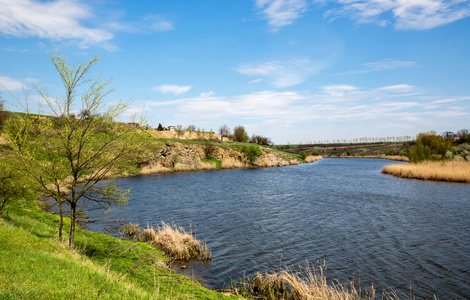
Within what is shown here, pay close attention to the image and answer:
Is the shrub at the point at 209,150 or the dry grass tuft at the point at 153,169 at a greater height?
the shrub at the point at 209,150

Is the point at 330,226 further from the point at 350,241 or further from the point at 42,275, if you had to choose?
the point at 42,275

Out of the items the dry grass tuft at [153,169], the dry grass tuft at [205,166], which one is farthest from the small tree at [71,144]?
the dry grass tuft at [205,166]

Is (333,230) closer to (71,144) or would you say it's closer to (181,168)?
(71,144)

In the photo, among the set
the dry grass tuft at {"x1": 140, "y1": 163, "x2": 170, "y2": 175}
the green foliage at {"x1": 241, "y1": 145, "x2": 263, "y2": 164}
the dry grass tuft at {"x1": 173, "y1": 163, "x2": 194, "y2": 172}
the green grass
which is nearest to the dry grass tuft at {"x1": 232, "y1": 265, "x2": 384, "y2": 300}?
the green grass

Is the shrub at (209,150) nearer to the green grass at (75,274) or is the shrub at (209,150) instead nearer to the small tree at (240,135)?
the small tree at (240,135)

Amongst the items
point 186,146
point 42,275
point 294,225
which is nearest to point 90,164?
point 42,275

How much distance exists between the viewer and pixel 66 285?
6.91 metres

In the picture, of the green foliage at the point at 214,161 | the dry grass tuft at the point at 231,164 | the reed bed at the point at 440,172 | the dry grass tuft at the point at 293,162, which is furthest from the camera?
the dry grass tuft at the point at 293,162

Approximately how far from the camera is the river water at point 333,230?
41.5 feet

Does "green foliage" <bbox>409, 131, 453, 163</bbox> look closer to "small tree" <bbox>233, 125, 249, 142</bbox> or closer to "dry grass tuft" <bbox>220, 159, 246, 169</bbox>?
"dry grass tuft" <bbox>220, 159, 246, 169</bbox>

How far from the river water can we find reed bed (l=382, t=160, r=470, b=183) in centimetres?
624

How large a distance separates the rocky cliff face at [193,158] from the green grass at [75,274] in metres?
43.1

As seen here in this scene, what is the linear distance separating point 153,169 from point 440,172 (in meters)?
46.4

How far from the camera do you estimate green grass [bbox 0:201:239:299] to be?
6477mm
